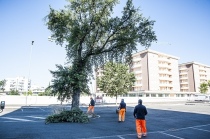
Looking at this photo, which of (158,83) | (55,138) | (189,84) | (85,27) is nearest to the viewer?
(55,138)

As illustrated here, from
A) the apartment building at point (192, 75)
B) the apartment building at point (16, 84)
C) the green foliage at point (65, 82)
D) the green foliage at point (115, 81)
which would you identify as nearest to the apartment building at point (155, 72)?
the apartment building at point (192, 75)

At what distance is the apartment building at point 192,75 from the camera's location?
97750 mm

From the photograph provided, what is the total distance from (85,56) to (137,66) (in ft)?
201

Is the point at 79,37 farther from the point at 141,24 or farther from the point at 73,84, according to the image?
the point at 141,24

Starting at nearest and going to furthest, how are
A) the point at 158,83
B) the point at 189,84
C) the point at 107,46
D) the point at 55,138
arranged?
the point at 55,138
the point at 107,46
the point at 158,83
the point at 189,84

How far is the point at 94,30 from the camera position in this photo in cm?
1984

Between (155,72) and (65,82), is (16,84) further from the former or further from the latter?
(65,82)

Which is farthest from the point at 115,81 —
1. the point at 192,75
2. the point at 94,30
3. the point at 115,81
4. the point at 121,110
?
the point at 192,75

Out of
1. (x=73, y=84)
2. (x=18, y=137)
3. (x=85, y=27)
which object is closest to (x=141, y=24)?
(x=85, y=27)

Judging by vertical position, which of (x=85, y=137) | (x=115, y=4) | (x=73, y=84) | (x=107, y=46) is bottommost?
(x=85, y=137)

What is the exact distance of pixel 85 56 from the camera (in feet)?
63.9

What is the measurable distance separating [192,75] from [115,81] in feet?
238

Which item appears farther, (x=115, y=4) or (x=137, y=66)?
(x=137, y=66)

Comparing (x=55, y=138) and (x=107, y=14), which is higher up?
(x=107, y=14)
